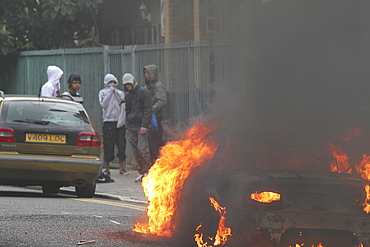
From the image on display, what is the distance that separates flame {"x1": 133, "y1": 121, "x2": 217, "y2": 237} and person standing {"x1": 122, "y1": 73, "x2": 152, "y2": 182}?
672 centimetres

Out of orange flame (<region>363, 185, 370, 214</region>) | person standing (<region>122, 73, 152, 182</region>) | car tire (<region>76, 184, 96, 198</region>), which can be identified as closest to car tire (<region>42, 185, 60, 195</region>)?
car tire (<region>76, 184, 96, 198</region>)

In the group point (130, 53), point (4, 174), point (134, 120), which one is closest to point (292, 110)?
point (4, 174)

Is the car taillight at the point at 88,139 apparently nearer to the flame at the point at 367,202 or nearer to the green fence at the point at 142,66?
the green fence at the point at 142,66

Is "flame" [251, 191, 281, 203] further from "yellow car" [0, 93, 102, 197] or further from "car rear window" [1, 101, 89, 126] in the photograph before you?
"car rear window" [1, 101, 89, 126]

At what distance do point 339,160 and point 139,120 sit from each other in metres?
7.60

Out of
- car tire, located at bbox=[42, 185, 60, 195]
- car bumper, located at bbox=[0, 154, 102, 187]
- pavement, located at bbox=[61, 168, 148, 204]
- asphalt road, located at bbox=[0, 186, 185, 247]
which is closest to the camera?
asphalt road, located at bbox=[0, 186, 185, 247]

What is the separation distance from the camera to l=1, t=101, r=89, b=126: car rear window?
41.8 feet

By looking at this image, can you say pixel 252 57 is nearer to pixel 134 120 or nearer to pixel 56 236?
pixel 56 236

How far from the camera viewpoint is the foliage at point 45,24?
23828 millimetres

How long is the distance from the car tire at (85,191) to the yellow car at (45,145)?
8cm

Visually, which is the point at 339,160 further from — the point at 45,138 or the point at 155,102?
the point at 155,102

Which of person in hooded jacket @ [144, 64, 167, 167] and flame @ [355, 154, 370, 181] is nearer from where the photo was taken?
flame @ [355, 154, 370, 181]

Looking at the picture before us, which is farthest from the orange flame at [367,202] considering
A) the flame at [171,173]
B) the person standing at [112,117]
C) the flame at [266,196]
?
the person standing at [112,117]

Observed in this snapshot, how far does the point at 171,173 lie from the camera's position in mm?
8445
